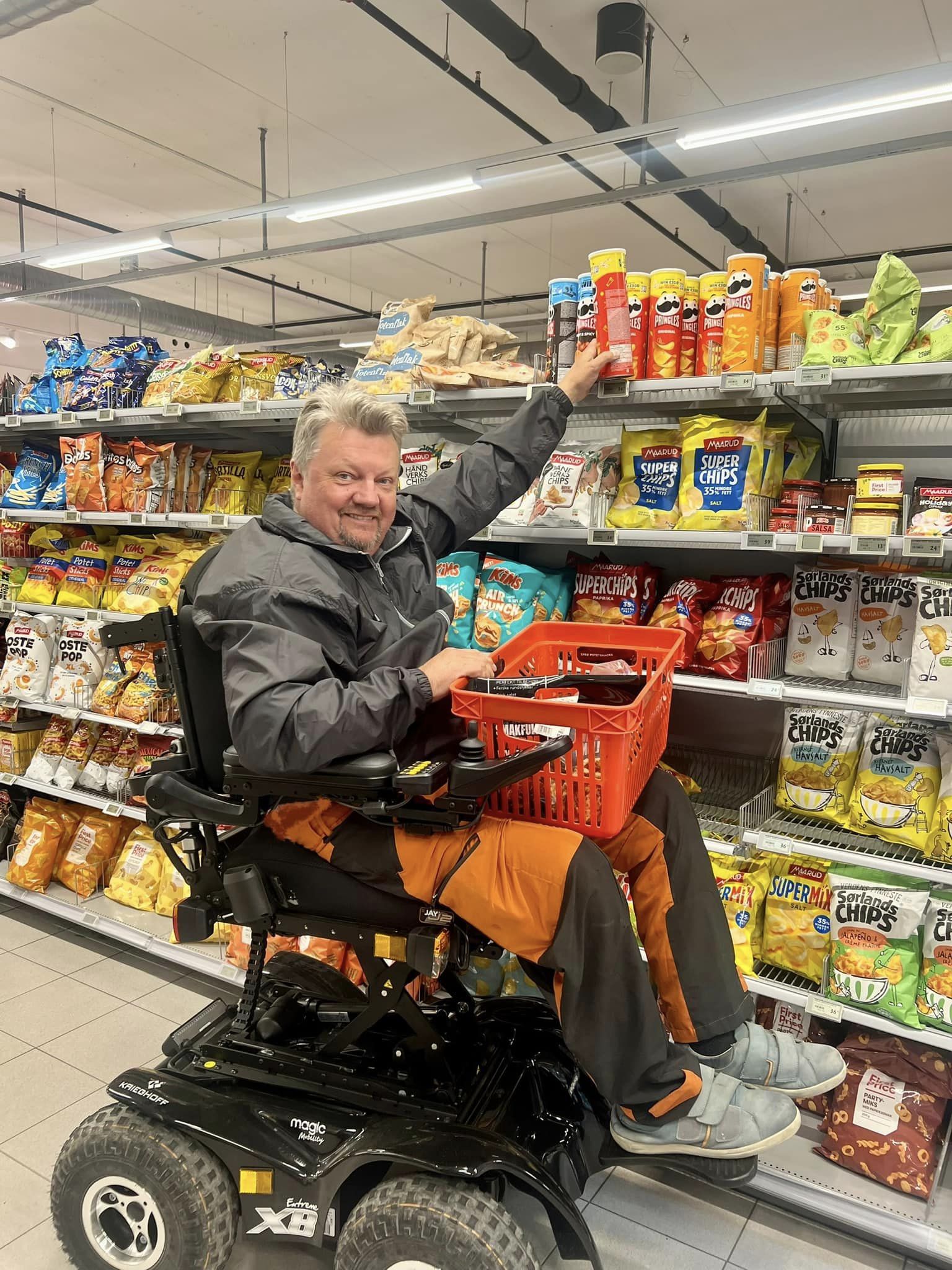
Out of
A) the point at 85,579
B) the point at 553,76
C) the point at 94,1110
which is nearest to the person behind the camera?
the point at 94,1110

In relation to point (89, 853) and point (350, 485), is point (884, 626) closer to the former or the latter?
point (350, 485)

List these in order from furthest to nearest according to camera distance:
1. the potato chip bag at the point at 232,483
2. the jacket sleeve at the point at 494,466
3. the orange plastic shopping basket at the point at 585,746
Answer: the potato chip bag at the point at 232,483
the jacket sleeve at the point at 494,466
the orange plastic shopping basket at the point at 585,746

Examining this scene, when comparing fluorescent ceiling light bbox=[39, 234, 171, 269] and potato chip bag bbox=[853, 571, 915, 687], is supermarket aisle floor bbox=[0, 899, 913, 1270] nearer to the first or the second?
potato chip bag bbox=[853, 571, 915, 687]

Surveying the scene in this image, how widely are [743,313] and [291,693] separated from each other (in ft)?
5.21

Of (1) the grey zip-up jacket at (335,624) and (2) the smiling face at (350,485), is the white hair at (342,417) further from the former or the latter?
(1) the grey zip-up jacket at (335,624)

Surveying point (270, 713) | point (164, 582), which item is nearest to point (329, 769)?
point (270, 713)

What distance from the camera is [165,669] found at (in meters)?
2.09

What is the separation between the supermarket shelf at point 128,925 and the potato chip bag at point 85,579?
50.9 inches

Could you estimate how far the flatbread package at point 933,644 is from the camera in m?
2.22

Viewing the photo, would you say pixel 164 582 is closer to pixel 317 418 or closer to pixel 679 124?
pixel 317 418

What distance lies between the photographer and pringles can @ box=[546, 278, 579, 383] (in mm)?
2576

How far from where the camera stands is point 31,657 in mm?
4074

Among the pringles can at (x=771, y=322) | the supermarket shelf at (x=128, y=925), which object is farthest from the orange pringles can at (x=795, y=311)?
the supermarket shelf at (x=128, y=925)

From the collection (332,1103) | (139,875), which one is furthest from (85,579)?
(332,1103)
